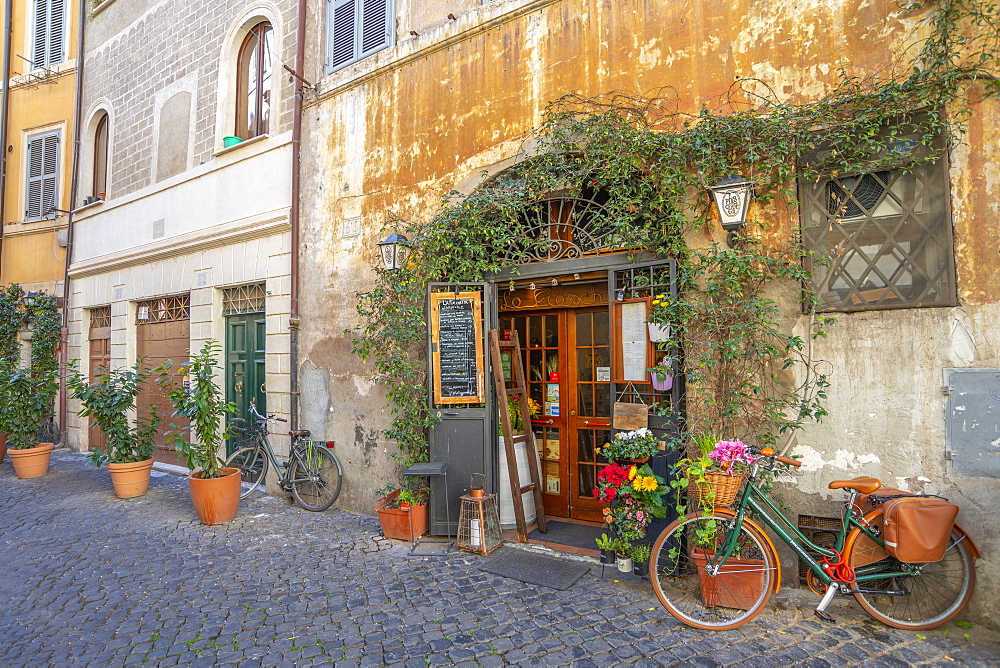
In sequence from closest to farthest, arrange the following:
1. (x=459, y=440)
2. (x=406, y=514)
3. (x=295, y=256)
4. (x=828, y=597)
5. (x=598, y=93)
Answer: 1. (x=828, y=597)
2. (x=598, y=93)
3. (x=406, y=514)
4. (x=459, y=440)
5. (x=295, y=256)

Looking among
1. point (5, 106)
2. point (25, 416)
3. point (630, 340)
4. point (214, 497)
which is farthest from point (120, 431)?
point (5, 106)

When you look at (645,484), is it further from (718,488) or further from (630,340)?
(630,340)

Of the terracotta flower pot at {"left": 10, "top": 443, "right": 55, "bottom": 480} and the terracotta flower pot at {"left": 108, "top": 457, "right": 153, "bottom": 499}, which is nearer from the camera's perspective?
the terracotta flower pot at {"left": 108, "top": 457, "right": 153, "bottom": 499}

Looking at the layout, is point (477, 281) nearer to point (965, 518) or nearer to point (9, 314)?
point (965, 518)

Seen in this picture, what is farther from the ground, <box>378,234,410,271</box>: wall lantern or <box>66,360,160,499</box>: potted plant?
<box>378,234,410,271</box>: wall lantern

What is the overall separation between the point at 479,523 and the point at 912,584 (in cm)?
307

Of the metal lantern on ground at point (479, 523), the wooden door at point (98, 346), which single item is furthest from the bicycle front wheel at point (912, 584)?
the wooden door at point (98, 346)

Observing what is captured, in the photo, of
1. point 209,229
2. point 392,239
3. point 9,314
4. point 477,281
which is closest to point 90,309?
point 9,314

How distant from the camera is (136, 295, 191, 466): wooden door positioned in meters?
8.87

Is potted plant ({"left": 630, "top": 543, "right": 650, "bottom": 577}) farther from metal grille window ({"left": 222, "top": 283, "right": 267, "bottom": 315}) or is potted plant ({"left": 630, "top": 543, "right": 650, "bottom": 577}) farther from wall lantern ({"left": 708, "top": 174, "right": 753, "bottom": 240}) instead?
metal grille window ({"left": 222, "top": 283, "right": 267, "bottom": 315})

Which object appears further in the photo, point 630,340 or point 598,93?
point 598,93

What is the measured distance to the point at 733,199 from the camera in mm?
4102

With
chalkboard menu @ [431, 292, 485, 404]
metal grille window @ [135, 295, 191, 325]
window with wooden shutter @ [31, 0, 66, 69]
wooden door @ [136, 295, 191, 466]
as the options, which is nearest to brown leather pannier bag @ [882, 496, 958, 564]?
chalkboard menu @ [431, 292, 485, 404]

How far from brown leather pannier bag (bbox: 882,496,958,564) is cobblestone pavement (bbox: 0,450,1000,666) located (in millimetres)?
520
